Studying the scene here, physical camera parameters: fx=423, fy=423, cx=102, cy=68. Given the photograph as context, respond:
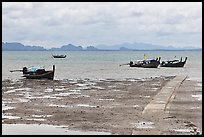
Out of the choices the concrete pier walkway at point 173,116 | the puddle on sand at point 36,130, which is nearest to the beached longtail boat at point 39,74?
the concrete pier walkway at point 173,116

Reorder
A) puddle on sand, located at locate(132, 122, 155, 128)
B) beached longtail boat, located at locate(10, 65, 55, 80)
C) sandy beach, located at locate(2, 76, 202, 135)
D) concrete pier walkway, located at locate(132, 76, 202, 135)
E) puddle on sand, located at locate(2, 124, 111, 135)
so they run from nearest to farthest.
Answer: puddle on sand, located at locate(2, 124, 111, 135) < concrete pier walkway, located at locate(132, 76, 202, 135) < sandy beach, located at locate(2, 76, 202, 135) < puddle on sand, located at locate(132, 122, 155, 128) < beached longtail boat, located at locate(10, 65, 55, 80)

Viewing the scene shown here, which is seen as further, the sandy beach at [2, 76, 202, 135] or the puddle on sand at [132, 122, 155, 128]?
the puddle on sand at [132, 122, 155, 128]

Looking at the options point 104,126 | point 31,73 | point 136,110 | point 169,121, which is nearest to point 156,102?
point 136,110

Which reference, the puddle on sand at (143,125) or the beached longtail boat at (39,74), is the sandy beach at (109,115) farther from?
the beached longtail boat at (39,74)

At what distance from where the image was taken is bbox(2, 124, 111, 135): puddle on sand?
1173 cm

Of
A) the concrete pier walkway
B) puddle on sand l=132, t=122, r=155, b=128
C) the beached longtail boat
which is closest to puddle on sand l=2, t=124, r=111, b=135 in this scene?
puddle on sand l=132, t=122, r=155, b=128

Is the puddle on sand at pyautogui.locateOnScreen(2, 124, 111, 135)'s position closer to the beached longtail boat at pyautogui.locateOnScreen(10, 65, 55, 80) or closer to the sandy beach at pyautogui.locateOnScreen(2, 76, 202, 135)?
the sandy beach at pyautogui.locateOnScreen(2, 76, 202, 135)

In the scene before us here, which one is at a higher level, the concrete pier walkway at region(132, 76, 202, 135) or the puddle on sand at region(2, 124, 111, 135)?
the concrete pier walkway at region(132, 76, 202, 135)

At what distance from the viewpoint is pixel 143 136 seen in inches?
436

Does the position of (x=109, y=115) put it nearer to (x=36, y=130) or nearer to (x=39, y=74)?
(x=36, y=130)

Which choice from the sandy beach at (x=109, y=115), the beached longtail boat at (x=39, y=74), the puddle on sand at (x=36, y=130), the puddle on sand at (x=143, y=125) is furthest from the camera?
the beached longtail boat at (x=39, y=74)

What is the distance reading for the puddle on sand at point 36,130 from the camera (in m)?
11.7

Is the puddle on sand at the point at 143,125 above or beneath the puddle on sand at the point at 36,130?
above

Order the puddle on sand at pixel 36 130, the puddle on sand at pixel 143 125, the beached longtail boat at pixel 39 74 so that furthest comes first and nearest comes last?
the beached longtail boat at pixel 39 74
the puddle on sand at pixel 143 125
the puddle on sand at pixel 36 130
